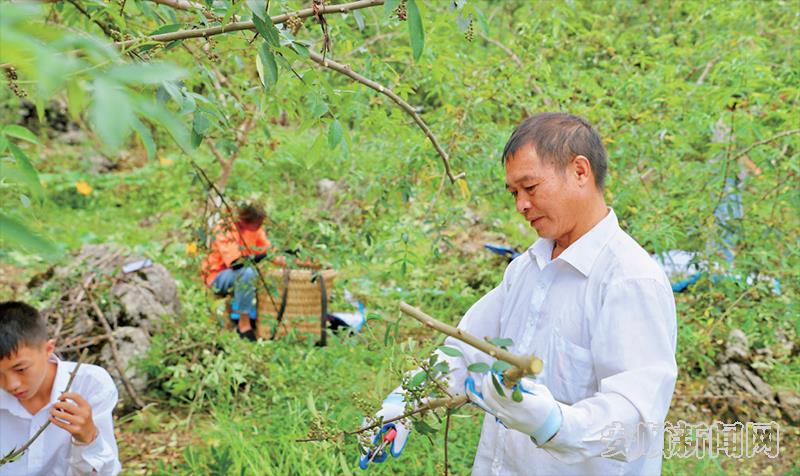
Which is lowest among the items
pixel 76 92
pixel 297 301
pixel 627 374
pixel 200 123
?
pixel 76 92

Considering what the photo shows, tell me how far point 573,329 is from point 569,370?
0.28 ft

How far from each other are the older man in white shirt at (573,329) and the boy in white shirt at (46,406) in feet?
3.04

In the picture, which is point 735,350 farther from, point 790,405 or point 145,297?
point 145,297

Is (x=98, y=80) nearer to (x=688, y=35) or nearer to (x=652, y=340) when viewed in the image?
(x=652, y=340)

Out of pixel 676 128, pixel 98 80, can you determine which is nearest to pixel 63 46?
pixel 98 80

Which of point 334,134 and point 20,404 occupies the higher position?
point 334,134

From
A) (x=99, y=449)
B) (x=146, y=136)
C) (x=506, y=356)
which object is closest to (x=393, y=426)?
Answer: (x=506, y=356)

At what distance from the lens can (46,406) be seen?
6.96 ft

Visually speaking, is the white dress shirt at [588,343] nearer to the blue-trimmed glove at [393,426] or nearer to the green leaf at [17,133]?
the blue-trimmed glove at [393,426]

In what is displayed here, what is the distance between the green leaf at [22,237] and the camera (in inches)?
22.9

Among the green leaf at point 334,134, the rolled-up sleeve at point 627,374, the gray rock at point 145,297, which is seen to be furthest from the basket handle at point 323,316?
the rolled-up sleeve at point 627,374

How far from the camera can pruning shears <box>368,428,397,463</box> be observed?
1.59 metres

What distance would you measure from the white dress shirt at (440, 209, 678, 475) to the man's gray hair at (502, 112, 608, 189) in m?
0.13

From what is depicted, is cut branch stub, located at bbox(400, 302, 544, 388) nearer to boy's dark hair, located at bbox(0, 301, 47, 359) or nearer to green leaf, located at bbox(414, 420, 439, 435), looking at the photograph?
green leaf, located at bbox(414, 420, 439, 435)
